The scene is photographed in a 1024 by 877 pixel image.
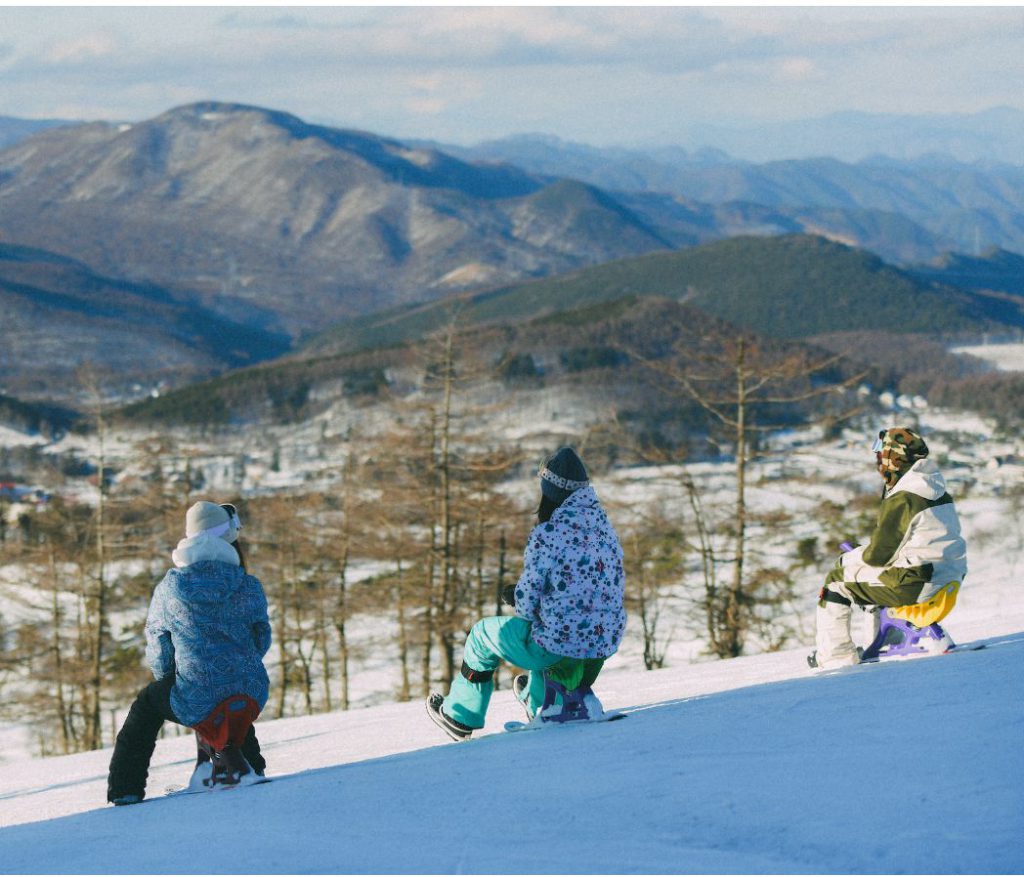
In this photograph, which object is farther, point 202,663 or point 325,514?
point 325,514


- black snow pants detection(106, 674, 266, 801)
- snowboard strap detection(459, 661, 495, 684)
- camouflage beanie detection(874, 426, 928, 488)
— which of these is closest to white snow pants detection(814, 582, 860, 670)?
camouflage beanie detection(874, 426, 928, 488)

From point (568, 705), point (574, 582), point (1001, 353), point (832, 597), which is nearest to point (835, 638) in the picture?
point (832, 597)

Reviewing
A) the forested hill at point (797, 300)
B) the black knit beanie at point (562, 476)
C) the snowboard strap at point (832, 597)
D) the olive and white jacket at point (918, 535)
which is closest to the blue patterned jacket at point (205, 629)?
the black knit beanie at point (562, 476)

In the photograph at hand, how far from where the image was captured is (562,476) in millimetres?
5926

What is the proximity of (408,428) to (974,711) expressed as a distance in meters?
16.9

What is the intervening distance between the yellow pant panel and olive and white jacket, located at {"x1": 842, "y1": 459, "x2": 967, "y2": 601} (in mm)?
117

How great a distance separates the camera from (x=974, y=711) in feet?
18.6

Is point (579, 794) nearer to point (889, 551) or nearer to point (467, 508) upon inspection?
point (889, 551)

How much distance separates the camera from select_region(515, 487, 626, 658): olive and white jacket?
5992mm

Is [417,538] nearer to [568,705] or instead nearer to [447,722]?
[447,722]

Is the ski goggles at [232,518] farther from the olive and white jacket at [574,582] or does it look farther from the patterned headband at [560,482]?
the patterned headband at [560,482]

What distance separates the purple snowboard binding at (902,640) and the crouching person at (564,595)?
2266 mm

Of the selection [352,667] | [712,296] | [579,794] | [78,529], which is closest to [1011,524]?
[352,667]

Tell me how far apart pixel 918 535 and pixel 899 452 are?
1.74 feet
